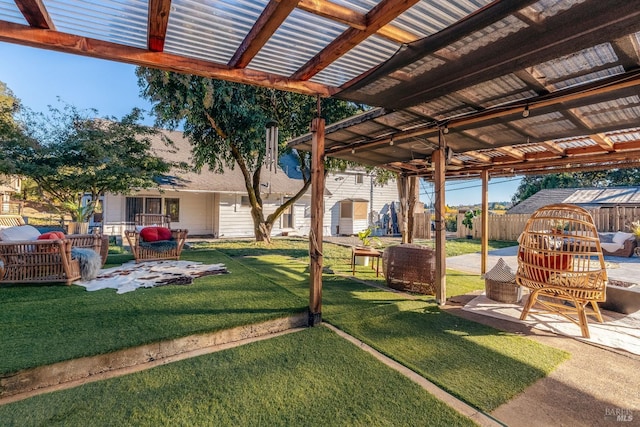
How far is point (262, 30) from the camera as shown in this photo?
2.26 m

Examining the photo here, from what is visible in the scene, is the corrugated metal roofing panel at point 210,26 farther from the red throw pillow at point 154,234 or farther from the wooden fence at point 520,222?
the wooden fence at point 520,222

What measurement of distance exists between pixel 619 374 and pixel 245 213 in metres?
13.6

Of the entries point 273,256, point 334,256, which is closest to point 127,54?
point 273,256

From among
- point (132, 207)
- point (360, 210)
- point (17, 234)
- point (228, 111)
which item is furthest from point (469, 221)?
point (17, 234)

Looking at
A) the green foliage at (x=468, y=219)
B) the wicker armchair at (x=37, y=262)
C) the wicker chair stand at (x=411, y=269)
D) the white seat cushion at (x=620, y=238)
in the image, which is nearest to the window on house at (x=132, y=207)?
the wicker armchair at (x=37, y=262)

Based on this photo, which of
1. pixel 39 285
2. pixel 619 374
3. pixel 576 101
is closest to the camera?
pixel 619 374

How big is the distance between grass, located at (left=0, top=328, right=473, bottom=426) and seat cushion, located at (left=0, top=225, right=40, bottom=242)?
3.95m

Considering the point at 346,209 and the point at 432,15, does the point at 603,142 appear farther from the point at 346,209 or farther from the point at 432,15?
the point at 346,209

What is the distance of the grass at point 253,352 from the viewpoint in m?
2.04

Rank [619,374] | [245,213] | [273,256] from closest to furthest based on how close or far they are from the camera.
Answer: [619,374] < [273,256] < [245,213]

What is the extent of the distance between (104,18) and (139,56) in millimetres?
419

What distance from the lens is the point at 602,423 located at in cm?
194

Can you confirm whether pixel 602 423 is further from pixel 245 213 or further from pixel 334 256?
pixel 245 213

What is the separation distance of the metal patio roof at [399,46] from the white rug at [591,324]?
8.03 ft
